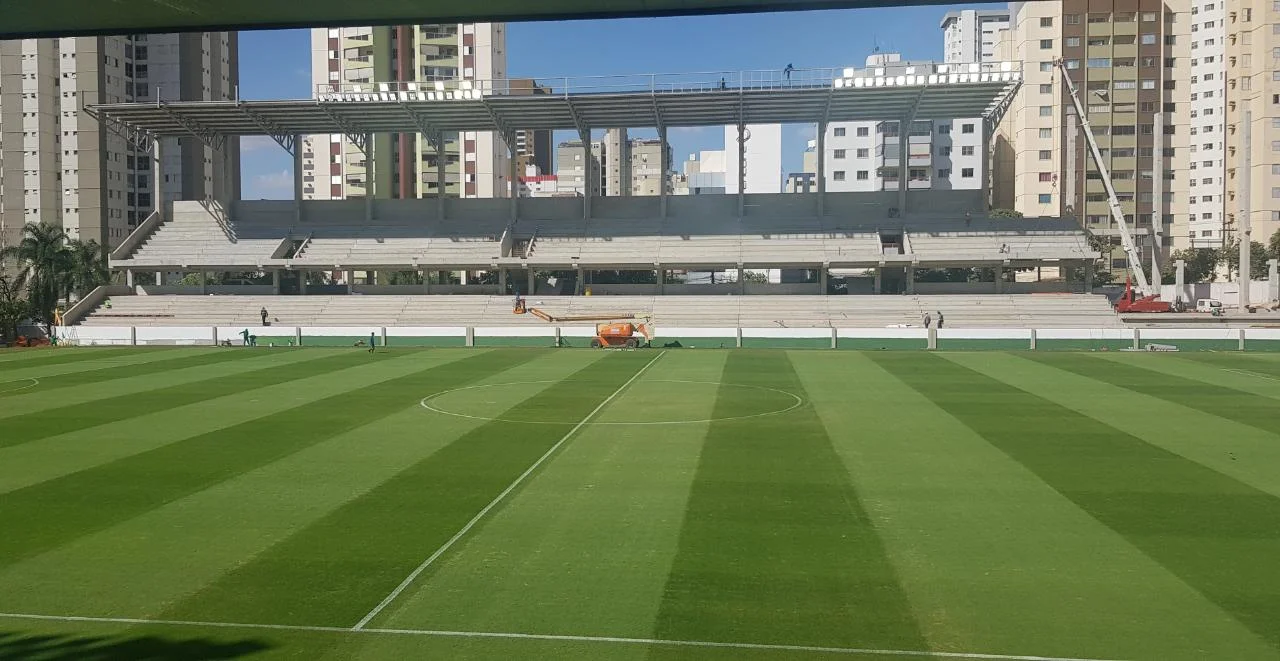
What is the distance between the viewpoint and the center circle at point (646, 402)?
21.5 metres

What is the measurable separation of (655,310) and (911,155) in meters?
69.0

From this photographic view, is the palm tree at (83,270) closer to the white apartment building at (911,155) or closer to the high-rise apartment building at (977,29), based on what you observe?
the white apartment building at (911,155)

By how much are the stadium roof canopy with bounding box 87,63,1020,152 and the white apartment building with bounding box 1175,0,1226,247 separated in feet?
204

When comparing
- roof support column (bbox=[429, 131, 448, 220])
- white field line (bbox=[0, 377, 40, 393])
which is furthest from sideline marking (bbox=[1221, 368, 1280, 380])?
roof support column (bbox=[429, 131, 448, 220])

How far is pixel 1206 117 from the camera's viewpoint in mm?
108312

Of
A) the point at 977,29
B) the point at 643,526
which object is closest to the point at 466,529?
the point at 643,526

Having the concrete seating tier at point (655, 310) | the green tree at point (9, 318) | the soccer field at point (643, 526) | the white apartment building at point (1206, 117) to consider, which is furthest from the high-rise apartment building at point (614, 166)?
the soccer field at point (643, 526)

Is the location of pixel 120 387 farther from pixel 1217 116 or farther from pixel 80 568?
pixel 1217 116

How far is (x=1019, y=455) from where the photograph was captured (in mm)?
16984

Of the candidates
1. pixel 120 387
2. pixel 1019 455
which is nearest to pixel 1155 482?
pixel 1019 455

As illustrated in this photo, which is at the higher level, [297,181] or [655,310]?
[297,181]

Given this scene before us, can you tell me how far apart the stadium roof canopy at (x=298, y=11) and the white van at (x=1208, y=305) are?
6464 centimetres

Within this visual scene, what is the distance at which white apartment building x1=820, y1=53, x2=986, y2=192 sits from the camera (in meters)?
112

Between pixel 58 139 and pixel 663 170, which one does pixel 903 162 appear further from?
pixel 58 139
